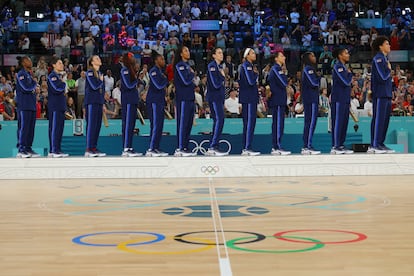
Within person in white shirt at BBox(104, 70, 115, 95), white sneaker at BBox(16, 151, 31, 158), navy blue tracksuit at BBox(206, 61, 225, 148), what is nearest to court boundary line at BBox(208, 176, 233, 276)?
navy blue tracksuit at BBox(206, 61, 225, 148)

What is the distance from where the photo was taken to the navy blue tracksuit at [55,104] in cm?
1266


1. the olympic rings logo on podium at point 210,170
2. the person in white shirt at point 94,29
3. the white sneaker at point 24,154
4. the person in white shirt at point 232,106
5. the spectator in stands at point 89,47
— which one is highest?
the person in white shirt at point 94,29

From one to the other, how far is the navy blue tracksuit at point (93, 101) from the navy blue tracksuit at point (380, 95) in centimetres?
464

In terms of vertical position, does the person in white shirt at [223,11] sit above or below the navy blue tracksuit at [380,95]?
above

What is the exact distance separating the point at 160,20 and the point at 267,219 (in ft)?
52.6

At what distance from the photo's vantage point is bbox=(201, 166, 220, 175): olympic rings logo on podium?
12492mm

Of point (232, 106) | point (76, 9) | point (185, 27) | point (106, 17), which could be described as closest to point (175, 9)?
point (106, 17)

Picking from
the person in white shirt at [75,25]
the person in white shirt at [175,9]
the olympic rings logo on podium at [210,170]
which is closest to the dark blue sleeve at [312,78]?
the olympic rings logo on podium at [210,170]

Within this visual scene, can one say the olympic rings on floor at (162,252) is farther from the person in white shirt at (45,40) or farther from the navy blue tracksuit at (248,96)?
the person in white shirt at (45,40)

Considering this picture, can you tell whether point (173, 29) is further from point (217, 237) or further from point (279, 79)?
point (217, 237)

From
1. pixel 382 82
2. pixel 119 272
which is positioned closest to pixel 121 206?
pixel 119 272

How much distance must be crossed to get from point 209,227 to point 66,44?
44.1 feet

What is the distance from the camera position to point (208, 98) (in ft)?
41.5

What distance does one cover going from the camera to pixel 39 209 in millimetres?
8273
